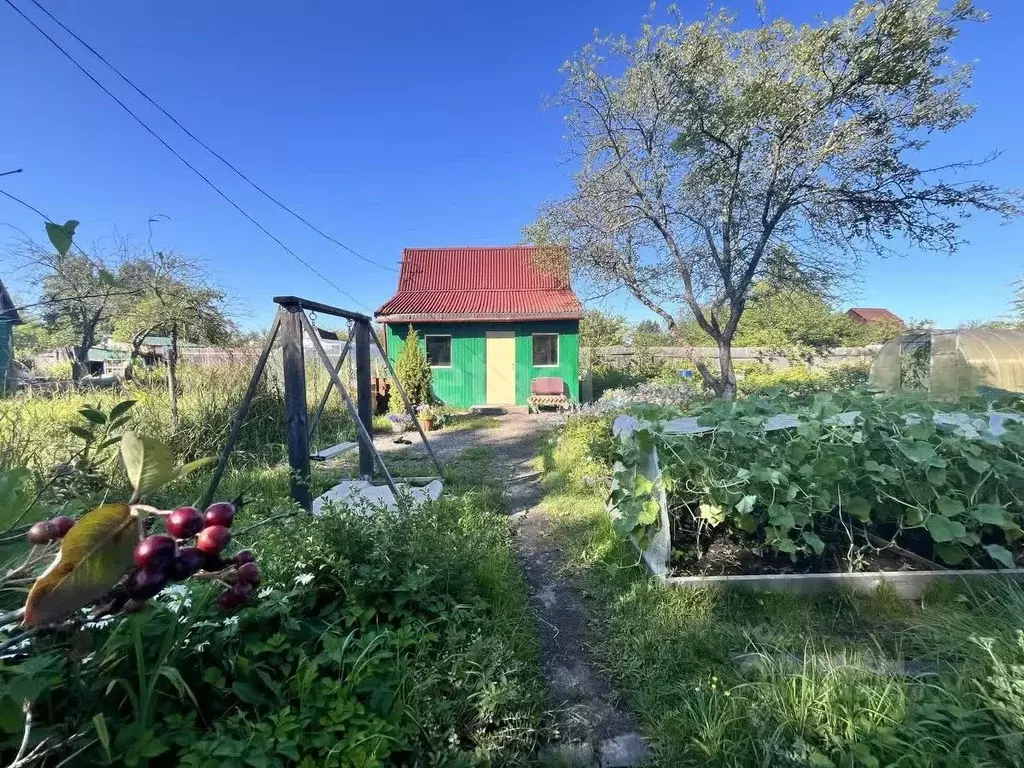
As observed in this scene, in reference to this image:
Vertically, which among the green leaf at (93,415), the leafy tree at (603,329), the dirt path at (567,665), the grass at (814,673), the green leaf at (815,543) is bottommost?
the dirt path at (567,665)

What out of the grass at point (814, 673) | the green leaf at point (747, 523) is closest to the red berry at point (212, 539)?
the grass at point (814, 673)

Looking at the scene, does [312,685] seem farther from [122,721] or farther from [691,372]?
[691,372]

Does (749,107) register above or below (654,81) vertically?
below

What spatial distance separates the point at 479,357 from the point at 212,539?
10.9 meters

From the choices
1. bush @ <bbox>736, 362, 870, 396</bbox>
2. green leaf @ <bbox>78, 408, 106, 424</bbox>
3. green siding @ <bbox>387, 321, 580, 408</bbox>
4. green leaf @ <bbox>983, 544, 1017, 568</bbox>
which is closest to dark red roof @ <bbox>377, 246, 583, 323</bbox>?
green siding @ <bbox>387, 321, 580, 408</bbox>

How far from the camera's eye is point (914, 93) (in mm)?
6164

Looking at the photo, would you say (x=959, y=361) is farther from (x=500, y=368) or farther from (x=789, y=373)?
(x=789, y=373)

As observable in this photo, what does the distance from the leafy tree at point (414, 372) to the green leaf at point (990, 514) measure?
350 inches

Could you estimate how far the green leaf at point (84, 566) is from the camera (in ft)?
1.47

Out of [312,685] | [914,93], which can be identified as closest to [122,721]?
[312,685]

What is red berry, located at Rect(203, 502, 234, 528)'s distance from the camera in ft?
1.96

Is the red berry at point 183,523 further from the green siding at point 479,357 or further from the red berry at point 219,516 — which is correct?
the green siding at point 479,357

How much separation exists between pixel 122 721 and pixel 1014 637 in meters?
2.95

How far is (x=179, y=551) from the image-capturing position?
0.59 metres
